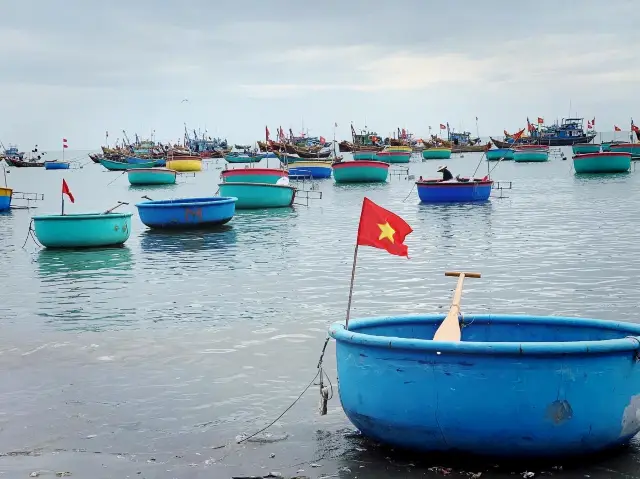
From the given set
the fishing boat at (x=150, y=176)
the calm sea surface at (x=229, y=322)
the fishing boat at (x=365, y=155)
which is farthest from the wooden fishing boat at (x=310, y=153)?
the calm sea surface at (x=229, y=322)

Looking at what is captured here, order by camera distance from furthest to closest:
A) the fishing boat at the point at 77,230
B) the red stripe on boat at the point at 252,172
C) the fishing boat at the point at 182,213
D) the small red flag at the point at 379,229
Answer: the red stripe on boat at the point at 252,172
the fishing boat at the point at 182,213
the fishing boat at the point at 77,230
the small red flag at the point at 379,229

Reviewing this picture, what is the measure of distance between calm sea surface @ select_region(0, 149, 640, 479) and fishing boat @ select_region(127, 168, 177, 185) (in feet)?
116

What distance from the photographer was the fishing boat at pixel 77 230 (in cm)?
2253

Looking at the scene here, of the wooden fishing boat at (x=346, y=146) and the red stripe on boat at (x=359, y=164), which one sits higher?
the wooden fishing boat at (x=346, y=146)

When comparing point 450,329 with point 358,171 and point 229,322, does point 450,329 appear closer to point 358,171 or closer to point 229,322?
point 229,322

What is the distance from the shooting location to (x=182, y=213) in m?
27.0

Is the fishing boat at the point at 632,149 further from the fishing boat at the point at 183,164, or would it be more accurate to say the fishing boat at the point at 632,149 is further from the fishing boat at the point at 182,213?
the fishing boat at the point at 182,213

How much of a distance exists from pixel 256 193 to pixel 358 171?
2522 cm

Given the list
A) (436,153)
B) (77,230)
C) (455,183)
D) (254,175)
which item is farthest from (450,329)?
(436,153)

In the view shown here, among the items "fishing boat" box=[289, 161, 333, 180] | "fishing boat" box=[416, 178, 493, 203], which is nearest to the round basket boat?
"fishing boat" box=[416, 178, 493, 203]

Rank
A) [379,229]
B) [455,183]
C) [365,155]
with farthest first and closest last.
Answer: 1. [365,155]
2. [455,183]
3. [379,229]

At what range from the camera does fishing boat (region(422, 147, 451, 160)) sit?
126 m

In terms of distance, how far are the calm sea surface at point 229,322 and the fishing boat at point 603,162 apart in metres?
36.9

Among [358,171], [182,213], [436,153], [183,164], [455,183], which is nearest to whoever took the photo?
[182,213]
